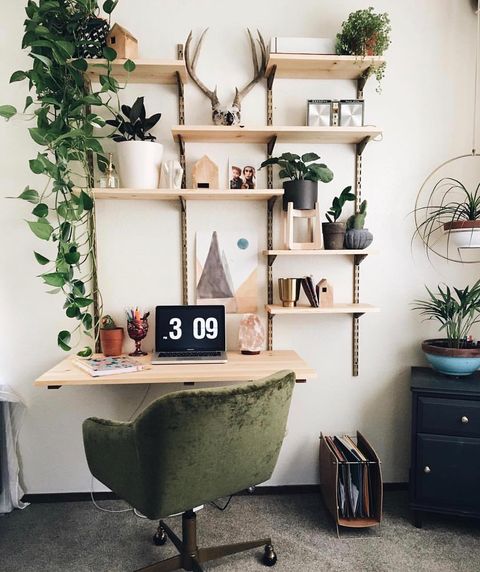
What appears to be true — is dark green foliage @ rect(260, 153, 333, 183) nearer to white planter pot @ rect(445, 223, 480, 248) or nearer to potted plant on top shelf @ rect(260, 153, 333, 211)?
potted plant on top shelf @ rect(260, 153, 333, 211)

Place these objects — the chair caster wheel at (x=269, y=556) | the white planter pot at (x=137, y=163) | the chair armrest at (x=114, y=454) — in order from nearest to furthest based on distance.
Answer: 1. the chair armrest at (x=114, y=454)
2. the chair caster wheel at (x=269, y=556)
3. the white planter pot at (x=137, y=163)

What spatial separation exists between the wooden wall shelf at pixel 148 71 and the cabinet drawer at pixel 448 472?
2.02 m

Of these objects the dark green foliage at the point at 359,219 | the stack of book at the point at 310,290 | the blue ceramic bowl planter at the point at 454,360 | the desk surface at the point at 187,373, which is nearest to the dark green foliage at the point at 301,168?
the dark green foliage at the point at 359,219

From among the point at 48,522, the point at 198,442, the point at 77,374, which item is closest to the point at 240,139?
the point at 77,374

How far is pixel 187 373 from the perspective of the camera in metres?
1.82

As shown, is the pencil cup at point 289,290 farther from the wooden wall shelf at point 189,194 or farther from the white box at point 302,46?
the white box at point 302,46

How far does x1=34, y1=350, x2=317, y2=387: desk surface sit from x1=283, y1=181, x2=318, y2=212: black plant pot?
2.43ft

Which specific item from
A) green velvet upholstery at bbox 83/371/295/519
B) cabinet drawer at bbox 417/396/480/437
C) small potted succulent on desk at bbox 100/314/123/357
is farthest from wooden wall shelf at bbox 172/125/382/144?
cabinet drawer at bbox 417/396/480/437

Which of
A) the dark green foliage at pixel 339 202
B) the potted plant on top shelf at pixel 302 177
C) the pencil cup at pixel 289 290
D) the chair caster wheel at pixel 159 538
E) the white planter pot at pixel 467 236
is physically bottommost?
the chair caster wheel at pixel 159 538

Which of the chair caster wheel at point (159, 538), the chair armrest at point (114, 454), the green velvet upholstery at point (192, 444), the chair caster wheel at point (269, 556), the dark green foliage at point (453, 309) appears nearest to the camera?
the green velvet upholstery at point (192, 444)

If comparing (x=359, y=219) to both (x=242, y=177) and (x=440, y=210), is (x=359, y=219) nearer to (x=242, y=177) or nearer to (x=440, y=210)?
(x=440, y=210)

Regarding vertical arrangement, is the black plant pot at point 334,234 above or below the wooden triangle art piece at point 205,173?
below

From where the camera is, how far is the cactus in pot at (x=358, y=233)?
82.5 inches

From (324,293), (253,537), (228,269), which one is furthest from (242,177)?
(253,537)
